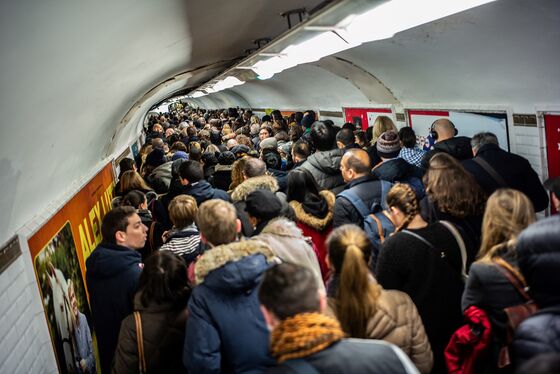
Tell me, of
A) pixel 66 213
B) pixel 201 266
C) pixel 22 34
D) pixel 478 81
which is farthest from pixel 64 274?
pixel 478 81

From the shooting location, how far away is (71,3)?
2.09m

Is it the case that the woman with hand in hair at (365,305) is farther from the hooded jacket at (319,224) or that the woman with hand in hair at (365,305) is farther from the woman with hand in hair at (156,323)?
the hooded jacket at (319,224)

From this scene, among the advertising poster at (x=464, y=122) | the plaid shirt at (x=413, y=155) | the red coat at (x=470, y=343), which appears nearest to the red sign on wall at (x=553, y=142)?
the advertising poster at (x=464, y=122)

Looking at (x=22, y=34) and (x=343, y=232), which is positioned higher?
(x=22, y=34)

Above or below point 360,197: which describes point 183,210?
above

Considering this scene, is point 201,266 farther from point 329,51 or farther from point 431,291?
point 329,51

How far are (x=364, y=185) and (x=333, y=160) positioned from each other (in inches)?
37.9

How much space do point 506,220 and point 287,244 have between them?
1304 millimetres

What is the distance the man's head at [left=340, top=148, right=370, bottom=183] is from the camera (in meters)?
3.86

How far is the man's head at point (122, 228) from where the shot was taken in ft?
10.8

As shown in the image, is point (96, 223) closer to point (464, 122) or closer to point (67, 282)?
point (67, 282)

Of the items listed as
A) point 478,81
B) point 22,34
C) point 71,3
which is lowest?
point 478,81

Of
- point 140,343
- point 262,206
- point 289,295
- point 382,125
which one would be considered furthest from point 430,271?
point 382,125

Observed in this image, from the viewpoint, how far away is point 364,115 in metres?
9.56
